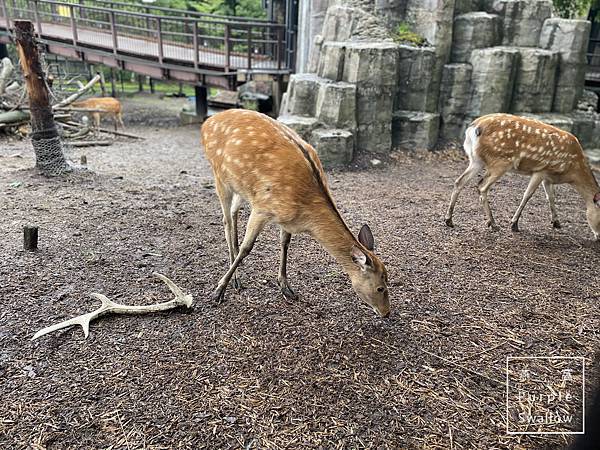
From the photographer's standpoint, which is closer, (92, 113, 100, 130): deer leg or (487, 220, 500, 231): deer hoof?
(487, 220, 500, 231): deer hoof

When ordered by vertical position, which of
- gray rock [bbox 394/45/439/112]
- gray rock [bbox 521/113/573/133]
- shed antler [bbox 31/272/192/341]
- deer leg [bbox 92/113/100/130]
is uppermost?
gray rock [bbox 394/45/439/112]

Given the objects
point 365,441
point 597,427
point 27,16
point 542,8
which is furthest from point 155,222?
point 27,16

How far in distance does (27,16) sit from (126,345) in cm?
1570

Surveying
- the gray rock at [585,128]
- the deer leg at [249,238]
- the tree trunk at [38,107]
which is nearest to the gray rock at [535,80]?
the gray rock at [585,128]

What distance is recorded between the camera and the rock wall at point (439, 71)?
802 cm

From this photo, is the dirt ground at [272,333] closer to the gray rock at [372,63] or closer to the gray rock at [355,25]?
the gray rock at [372,63]

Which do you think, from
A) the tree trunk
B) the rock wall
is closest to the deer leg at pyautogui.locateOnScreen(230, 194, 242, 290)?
the tree trunk

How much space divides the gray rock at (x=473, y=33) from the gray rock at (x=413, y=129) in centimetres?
150

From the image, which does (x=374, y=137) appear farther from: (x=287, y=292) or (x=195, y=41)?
(x=195, y=41)

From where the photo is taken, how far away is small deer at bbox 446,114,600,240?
16.0ft

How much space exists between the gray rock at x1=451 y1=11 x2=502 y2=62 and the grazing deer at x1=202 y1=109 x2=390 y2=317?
693 centimetres

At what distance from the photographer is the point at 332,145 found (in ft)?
24.7

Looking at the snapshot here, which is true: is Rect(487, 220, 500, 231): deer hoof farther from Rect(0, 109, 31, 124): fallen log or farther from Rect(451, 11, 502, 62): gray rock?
Rect(0, 109, 31, 124): fallen log

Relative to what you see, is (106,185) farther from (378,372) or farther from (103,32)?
(103,32)
